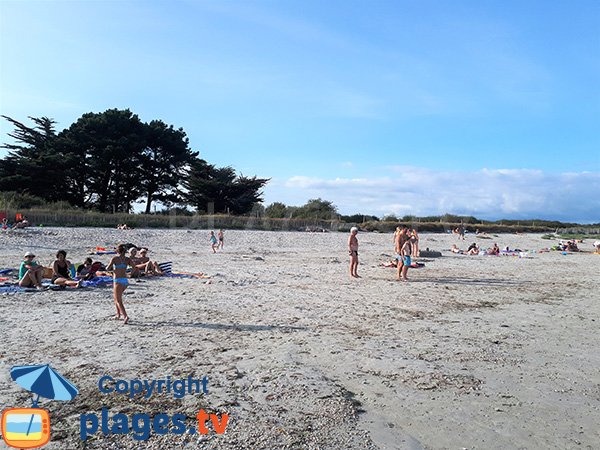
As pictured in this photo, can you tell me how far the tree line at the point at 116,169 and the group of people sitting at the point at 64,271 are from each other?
2684 cm

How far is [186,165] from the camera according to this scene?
41.7 m

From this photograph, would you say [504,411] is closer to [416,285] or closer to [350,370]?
[350,370]

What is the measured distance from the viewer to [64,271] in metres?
9.73

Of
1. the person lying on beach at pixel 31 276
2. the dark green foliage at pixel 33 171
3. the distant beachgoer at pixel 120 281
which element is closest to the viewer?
the distant beachgoer at pixel 120 281

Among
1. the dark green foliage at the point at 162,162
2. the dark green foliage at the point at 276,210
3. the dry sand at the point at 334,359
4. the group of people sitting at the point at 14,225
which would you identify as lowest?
the dry sand at the point at 334,359

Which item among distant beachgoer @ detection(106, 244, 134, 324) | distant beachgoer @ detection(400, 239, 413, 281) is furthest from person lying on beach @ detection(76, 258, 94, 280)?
distant beachgoer @ detection(400, 239, 413, 281)

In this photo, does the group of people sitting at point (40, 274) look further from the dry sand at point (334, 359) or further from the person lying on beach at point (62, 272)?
the dry sand at point (334, 359)

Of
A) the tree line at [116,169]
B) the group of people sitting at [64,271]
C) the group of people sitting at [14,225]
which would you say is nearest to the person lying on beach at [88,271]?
the group of people sitting at [64,271]

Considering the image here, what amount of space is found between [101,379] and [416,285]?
8.51 m

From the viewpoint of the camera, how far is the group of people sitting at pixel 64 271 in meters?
8.98

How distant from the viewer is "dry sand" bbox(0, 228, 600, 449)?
11.1 feet

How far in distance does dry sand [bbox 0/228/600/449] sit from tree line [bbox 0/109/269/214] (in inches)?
1159

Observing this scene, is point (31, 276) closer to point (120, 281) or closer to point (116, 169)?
point (120, 281)

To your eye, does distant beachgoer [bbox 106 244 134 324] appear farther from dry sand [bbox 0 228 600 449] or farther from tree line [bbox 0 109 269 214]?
tree line [bbox 0 109 269 214]
